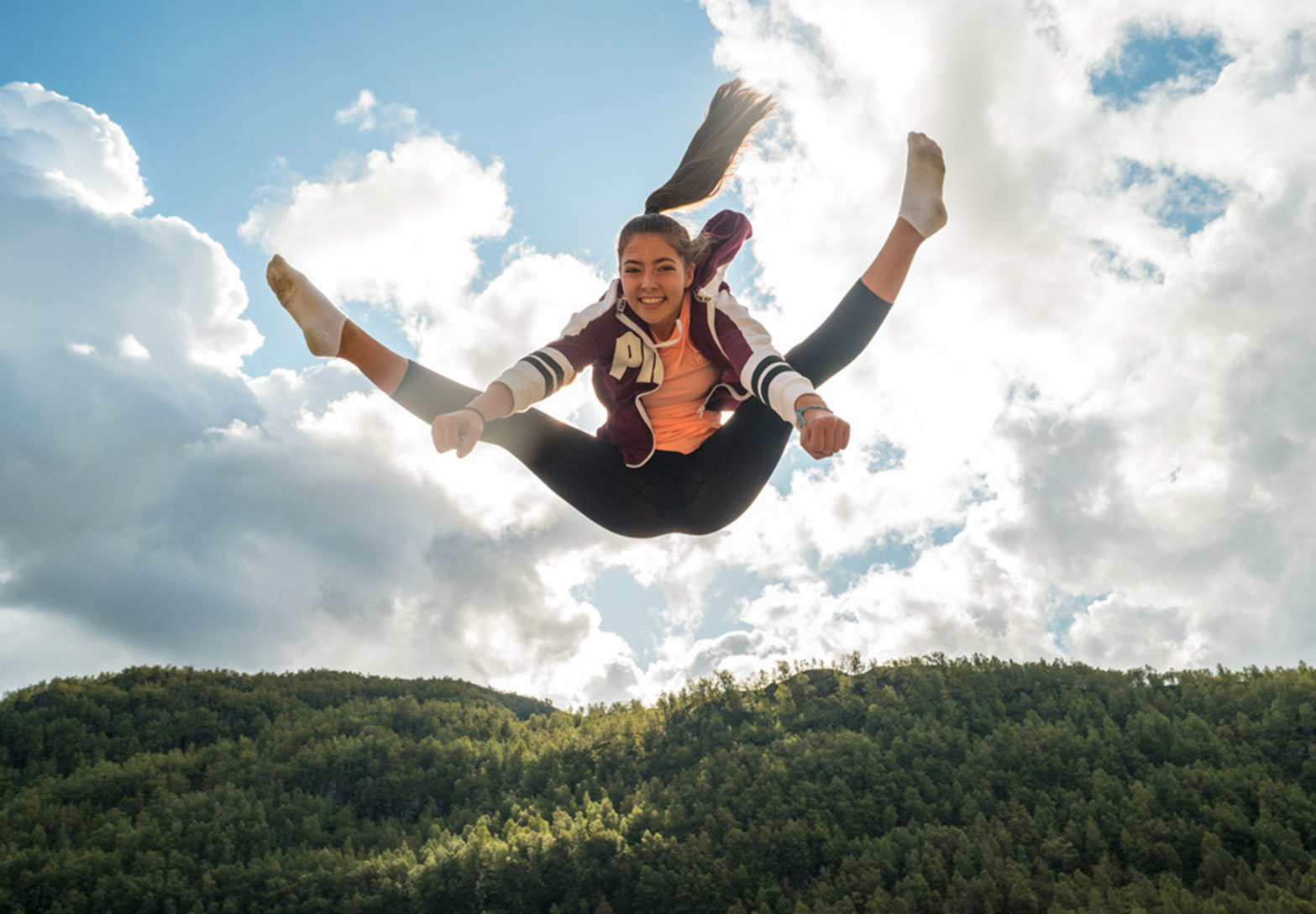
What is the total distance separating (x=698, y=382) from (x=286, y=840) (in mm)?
32519

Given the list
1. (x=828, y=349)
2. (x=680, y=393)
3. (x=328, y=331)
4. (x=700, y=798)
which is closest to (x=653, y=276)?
(x=680, y=393)

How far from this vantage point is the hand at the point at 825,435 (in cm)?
214

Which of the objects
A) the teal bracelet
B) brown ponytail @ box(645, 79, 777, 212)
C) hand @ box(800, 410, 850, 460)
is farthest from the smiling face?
hand @ box(800, 410, 850, 460)

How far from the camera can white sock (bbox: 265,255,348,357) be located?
280 cm

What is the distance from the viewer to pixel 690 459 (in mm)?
3314

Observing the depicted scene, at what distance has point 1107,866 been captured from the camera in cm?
2278

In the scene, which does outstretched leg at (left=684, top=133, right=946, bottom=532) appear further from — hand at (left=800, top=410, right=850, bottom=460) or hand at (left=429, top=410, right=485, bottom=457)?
hand at (left=429, top=410, right=485, bottom=457)

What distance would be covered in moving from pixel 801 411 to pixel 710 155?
1511 mm

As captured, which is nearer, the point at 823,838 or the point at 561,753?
the point at 823,838

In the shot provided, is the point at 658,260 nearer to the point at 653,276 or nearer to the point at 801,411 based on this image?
the point at 653,276

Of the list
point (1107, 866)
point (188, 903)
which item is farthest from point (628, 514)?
point (188, 903)

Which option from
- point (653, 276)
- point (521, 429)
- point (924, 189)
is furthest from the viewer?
point (924, 189)

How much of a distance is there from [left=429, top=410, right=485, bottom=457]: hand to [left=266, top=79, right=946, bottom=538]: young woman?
1.31ft

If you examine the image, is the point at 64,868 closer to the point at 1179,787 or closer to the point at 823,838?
the point at 823,838
